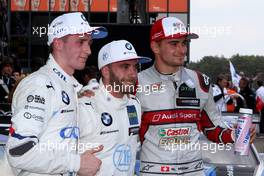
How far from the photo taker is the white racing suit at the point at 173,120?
356cm

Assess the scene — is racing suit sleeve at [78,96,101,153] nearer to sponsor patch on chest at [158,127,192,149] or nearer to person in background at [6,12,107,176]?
person in background at [6,12,107,176]

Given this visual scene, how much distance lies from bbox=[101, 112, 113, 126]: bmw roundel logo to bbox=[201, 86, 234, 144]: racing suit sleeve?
0.90m

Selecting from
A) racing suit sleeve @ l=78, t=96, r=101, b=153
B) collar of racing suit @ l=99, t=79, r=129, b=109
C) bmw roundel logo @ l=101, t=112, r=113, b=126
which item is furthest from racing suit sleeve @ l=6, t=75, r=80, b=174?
collar of racing suit @ l=99, t=79, r=129, b=109

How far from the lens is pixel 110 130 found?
3145 mm

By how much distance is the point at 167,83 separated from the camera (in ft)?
12.2

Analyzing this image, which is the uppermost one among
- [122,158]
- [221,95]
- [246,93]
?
[122,158]

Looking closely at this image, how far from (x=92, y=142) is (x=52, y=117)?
484mm

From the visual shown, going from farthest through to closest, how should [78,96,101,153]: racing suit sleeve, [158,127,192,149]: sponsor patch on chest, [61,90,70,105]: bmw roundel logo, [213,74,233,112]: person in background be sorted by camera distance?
[213,74,233,112]: person in background → [158,127,192,149]: sponsor patch on chest → [78,96,101,153]: racing suit sleeve → [61,90,70,105]: bmw roundel logo

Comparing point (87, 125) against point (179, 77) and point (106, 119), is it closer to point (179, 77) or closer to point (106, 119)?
point (106, 119)

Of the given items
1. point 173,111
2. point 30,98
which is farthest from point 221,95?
point 30,98

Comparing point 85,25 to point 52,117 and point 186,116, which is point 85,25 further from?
point 186,116

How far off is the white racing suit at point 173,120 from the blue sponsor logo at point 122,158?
379 mm

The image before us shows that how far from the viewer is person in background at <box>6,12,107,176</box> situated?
8.25ft

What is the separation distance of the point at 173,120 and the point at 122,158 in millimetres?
554
